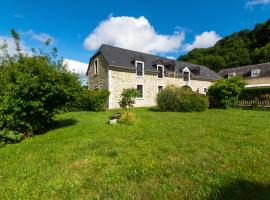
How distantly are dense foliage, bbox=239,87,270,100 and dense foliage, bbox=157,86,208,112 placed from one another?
562 centimetres

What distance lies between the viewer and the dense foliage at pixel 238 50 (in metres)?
47.9

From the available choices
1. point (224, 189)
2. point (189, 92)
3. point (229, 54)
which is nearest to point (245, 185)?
point (224, 189)

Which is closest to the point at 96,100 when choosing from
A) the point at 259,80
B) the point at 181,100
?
the point at 181,100

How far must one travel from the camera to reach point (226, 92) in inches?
587

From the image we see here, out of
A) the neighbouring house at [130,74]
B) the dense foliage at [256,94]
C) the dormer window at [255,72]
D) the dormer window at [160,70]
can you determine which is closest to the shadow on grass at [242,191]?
the dense foliage at [256,94]

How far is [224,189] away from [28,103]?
6.28 m

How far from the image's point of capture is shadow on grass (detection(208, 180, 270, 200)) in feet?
7.79

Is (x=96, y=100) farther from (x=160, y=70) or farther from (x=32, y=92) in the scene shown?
(x=160, y=70)

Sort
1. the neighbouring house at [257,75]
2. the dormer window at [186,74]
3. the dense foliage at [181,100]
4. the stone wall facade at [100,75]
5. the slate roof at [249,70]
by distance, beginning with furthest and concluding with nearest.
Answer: the slate roof at [249,70]
the neighbouring house at [257,75]
the dormer window at [186,74]
the stone wall facade at [100,75]
the dense foliage at [181,100]

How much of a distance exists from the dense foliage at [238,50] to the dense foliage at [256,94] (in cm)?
3422

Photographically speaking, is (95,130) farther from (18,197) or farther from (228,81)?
(228,81)

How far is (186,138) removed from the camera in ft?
17.8

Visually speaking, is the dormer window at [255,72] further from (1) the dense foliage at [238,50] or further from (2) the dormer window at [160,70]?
(2) the dormer window at [160,70]

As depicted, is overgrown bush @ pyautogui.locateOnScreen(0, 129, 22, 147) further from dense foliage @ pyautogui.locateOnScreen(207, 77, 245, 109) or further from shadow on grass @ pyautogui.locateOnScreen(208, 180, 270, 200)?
dense foliage @ pyautogui.locateOnScreen(207, 77, 245, 109)
